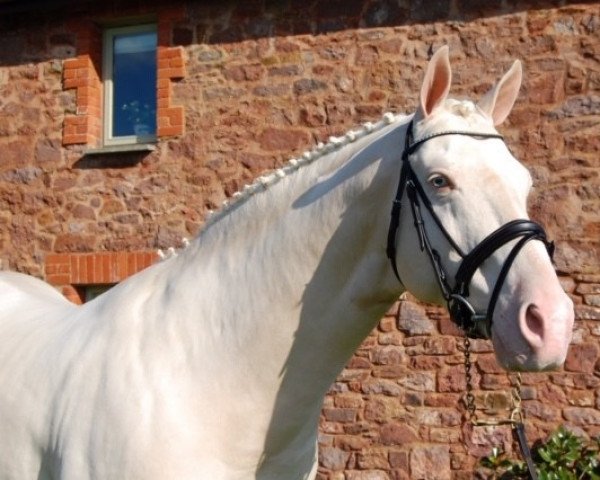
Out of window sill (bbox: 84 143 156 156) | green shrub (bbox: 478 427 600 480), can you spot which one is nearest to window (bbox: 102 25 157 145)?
window sill (bbox: 84 143 156 156)

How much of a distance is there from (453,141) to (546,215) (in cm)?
484

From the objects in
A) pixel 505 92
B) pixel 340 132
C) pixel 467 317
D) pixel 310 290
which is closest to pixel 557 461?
pixel 340 132

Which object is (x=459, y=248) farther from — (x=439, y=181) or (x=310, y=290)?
(x=310, y=290)

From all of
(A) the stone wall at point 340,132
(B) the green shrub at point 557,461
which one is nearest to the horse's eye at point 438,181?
(B) the green shrub at point 557,461

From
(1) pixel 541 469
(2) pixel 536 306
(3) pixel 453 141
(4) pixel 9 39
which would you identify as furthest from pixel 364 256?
(4) pixel 9 39

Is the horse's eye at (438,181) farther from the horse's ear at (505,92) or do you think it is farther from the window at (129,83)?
Answer: the window at (129,83)

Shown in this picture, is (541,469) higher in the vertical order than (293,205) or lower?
lower

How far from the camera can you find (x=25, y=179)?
8875 mm

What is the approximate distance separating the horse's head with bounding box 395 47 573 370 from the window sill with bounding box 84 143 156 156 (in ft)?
19.6

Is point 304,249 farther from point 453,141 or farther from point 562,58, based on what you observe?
point 562,58

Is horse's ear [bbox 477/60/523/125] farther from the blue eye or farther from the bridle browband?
the blue eye

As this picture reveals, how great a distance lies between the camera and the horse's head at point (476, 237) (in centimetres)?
238

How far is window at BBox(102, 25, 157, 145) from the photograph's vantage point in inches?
353

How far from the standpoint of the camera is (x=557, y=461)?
22.6 feet
